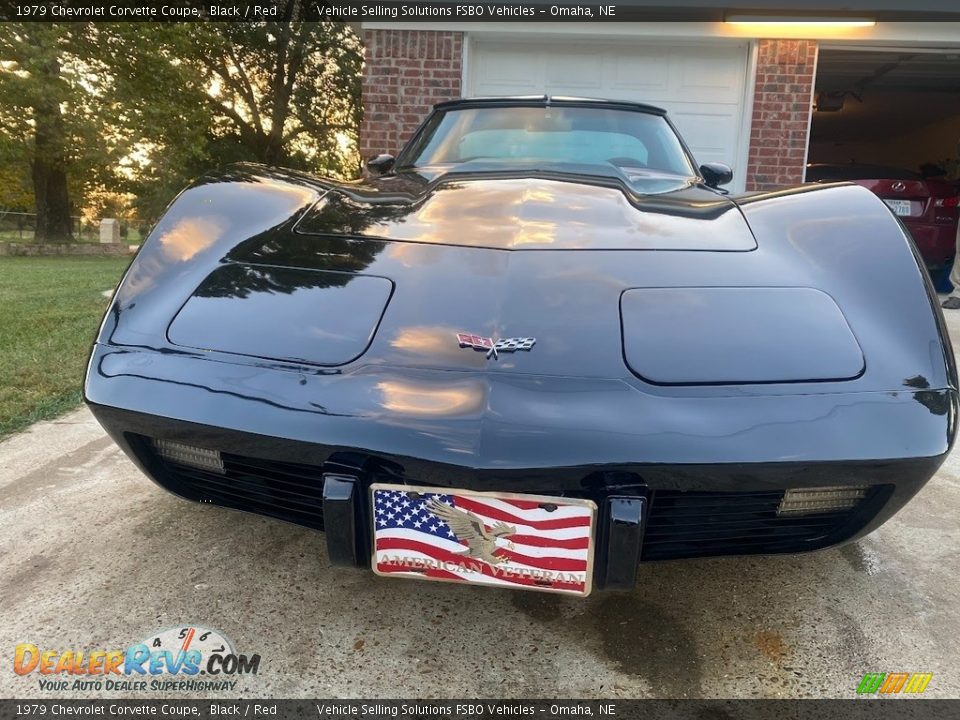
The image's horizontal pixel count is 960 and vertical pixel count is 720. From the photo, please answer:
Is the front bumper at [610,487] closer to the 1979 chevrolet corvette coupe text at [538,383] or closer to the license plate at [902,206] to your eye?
the 1979 chevrolet corvette coupe text at [538,383]

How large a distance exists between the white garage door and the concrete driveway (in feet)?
17.1

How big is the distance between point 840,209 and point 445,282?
38.6 inches

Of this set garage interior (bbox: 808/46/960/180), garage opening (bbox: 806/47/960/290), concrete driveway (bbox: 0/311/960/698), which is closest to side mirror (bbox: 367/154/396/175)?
concrete driveway (bbox: 0/311/960/698)

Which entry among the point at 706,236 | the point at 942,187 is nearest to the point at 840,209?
the point at 706,236

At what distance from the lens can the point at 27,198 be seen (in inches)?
840

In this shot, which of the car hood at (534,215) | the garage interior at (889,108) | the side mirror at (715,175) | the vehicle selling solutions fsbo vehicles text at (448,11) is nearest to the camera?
the car hood at (534,215)

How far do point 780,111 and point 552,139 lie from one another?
461 cm

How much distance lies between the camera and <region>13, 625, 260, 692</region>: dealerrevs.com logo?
1185 mm

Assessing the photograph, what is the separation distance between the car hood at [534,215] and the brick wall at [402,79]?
4657 mm

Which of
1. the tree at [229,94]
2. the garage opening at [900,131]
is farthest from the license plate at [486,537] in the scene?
the tree at [229,94]

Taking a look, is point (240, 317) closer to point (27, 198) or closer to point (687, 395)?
point (687, 395)

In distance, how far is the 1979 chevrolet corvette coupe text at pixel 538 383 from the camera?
1.04 meters

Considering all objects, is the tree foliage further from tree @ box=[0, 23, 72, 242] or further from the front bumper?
the front bumper

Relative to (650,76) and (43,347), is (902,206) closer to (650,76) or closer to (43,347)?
(650,76)
